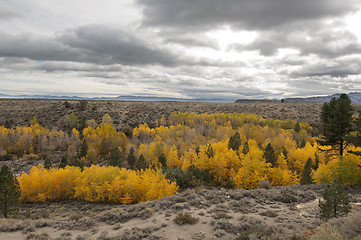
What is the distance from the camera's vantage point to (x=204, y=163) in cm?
6244

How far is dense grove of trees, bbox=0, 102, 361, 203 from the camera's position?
4278 centimetres

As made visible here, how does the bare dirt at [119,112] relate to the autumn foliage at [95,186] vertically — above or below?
above

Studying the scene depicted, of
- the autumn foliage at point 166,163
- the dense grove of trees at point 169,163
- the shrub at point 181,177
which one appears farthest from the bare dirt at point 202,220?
the shrub at point 181,177

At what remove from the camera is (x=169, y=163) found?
71.2 metres

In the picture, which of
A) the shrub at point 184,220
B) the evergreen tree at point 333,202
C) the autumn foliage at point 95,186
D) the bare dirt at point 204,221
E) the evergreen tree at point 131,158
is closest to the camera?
the evergreen tree at point 333,202

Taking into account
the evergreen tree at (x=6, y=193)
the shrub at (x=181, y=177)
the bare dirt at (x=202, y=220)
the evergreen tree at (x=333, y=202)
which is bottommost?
the shrub at (x=181, y=177)

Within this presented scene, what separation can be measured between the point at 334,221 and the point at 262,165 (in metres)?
41.3

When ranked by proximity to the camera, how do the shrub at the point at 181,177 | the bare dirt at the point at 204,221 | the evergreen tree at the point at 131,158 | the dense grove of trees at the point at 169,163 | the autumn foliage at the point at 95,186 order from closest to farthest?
the bare dirt at the point at 204,221 → the autumn foliage at the point at 95,186 → the dense grove of trees at the point at 169,163 → the shrub at the point at 181,177 → the evergreen tree at the point at 131,158

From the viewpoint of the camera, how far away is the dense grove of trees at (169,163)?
140 ft

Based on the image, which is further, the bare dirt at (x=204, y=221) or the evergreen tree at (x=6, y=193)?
the evergreen tree at (x=6, y=193)

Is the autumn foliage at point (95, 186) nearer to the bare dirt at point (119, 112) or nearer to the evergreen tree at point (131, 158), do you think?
the evergreen tree at point (131, 158)

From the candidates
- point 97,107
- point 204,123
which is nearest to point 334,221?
point 204,123

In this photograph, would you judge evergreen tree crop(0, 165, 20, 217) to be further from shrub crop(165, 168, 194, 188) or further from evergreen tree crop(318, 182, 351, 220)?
evergreen tree crop(318, 182, 351, 220)

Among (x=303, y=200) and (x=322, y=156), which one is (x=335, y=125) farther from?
(x=322, y=156)
